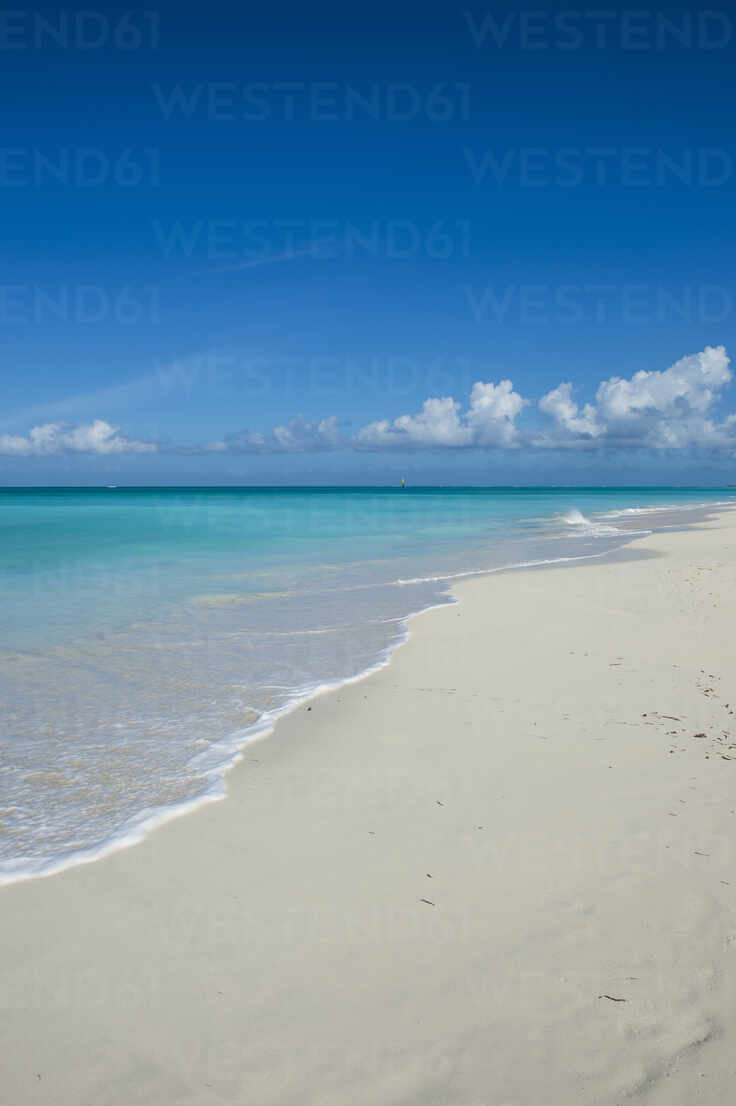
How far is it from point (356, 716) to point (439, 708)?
887 millimetres

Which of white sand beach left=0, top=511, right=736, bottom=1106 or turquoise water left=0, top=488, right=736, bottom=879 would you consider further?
turquoise water left=0, top=488, right=736, bottom=879

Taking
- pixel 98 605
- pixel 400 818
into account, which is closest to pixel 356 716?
pixel 400 818

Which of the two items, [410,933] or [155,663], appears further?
[155,663]

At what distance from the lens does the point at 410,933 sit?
3.48m

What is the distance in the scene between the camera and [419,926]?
139 inches

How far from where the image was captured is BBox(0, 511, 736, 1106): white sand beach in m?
2.71

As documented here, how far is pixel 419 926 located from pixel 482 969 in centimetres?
43

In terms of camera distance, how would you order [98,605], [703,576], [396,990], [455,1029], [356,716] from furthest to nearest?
[703,576] < [98,605] < [356,716] < [396,990] < [455,1029]

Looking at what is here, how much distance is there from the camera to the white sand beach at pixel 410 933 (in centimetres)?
271

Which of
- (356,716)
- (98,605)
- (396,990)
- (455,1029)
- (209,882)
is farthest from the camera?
(98,605)

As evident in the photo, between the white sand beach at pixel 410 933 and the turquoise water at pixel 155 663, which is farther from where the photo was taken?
the turquoise water at pixel 155 663

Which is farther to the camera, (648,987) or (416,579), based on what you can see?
(416,579)

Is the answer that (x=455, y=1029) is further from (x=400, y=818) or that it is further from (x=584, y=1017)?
(x=400, y=818)

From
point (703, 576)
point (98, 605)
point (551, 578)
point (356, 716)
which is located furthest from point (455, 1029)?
point (703, 576)
